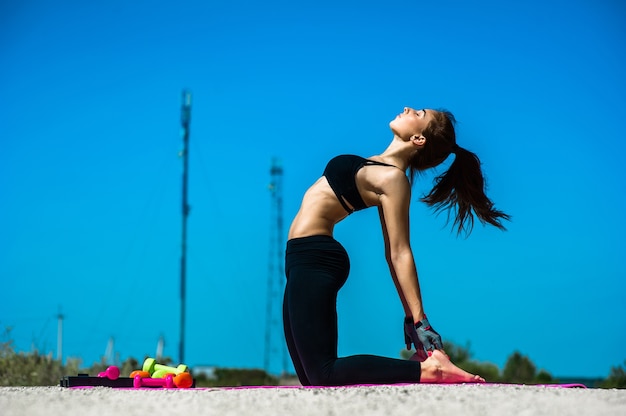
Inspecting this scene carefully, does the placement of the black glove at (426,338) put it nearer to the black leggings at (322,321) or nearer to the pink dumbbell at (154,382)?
A: the black leggings at (322,321)

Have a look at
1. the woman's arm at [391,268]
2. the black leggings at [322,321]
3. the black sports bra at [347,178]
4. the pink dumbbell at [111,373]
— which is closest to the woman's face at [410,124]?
the black sports bra at [347,178]

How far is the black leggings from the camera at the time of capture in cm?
451

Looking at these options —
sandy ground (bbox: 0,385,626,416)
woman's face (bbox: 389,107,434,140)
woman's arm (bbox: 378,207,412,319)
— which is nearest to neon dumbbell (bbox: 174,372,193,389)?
sandy ground (bbox: 0,385,626,416)

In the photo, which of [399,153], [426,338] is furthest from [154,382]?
[399,153]

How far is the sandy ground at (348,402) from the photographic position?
3.55 metres

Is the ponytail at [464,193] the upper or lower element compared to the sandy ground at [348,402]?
upper

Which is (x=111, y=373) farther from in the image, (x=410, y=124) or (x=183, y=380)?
(x=410, y=124)

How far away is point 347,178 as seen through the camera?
486cm

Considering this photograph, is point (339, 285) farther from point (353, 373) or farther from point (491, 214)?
point (491, 214)

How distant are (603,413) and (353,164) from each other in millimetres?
2087

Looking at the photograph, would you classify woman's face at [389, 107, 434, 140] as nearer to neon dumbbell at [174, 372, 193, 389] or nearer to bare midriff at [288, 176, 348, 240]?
bare midriff at [288, 176, 348, 240]

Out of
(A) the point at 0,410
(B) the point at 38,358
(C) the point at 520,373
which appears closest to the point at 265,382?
(C) the point at 520,373

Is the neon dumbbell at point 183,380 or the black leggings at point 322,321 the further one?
the neon dumbbell at point 183,380

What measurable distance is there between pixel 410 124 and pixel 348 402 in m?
2.06
